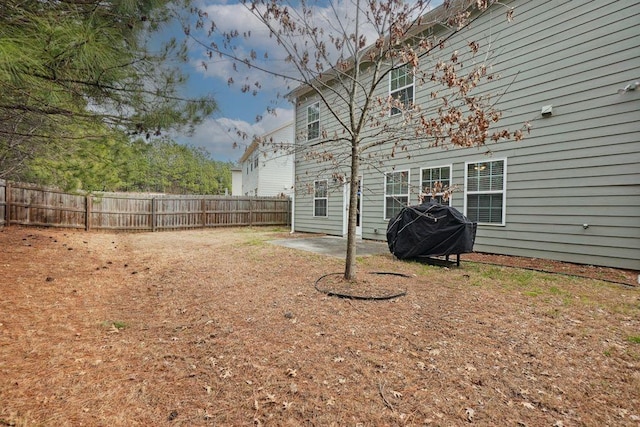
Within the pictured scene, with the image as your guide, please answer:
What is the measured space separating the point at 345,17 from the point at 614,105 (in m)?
4.80

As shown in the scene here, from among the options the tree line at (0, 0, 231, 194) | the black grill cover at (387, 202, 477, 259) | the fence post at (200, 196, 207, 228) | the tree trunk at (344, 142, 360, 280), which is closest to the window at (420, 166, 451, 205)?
the black grill cover at (387, 202, 477, 259)

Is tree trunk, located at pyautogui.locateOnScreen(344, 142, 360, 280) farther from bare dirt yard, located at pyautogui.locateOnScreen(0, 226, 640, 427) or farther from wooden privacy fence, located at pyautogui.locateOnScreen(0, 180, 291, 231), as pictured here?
wooden privacy fence, located at pyautogui.locateOnScreen(0, 180, 291, 231)

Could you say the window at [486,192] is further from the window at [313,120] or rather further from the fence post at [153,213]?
the fence post at [153,213]

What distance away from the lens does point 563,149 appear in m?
A: 5.75

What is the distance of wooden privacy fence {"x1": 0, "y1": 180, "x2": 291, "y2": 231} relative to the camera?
31.1 feet

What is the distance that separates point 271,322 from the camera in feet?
10.2

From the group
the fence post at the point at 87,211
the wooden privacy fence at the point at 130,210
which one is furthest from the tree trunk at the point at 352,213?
the fence post at the point at 87,211

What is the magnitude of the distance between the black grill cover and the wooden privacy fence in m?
9.36

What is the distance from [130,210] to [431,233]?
12524mm

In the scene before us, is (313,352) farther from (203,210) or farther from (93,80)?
(203,210)

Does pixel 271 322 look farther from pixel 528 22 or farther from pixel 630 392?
pixel 528 22

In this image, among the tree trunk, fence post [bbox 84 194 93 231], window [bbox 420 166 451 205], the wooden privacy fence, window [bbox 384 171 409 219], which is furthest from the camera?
fence post [bbox 84 194 93 231]

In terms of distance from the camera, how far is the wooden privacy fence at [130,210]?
31.1 feet

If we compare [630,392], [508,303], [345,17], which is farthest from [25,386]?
[345,17]
